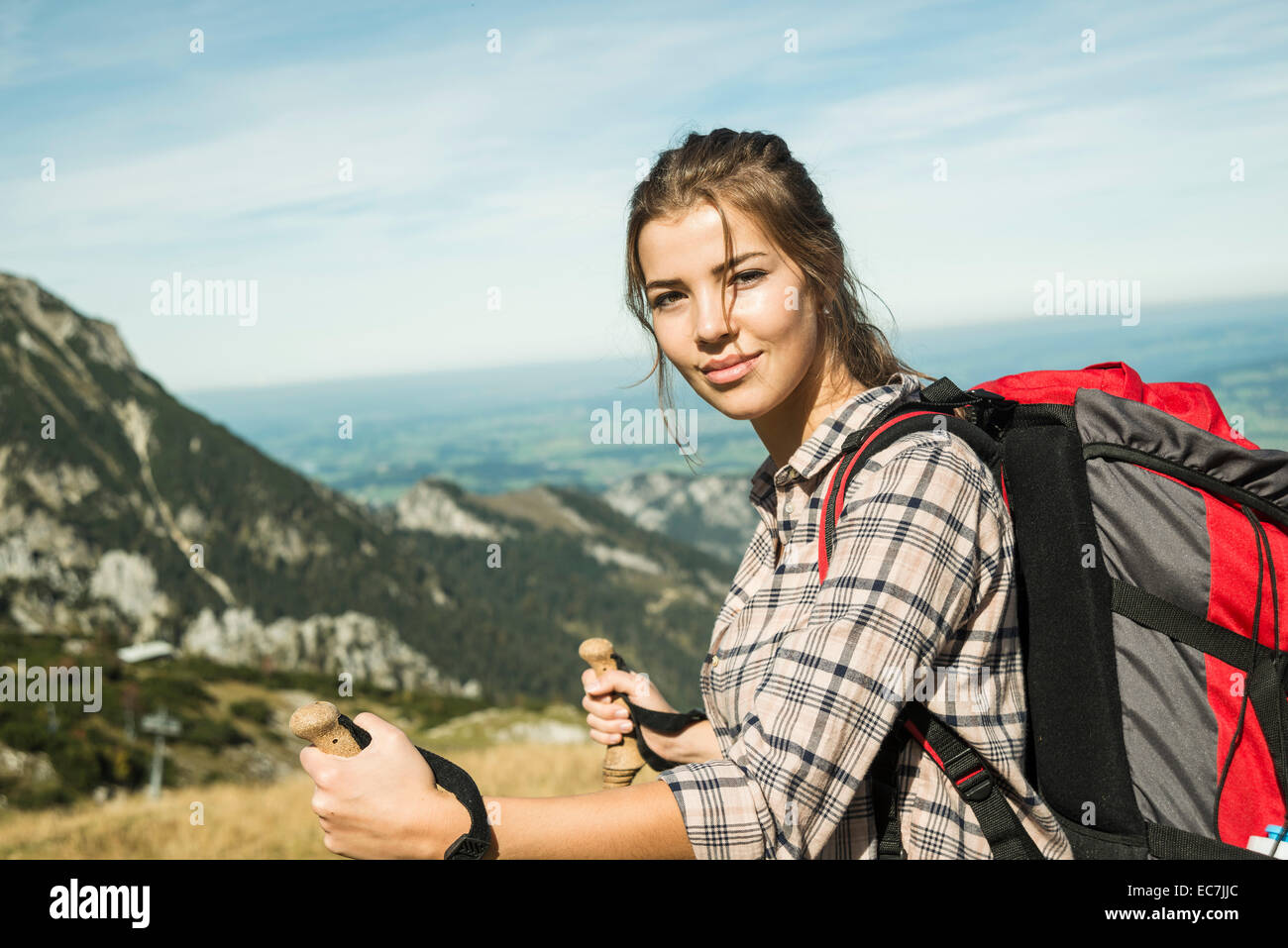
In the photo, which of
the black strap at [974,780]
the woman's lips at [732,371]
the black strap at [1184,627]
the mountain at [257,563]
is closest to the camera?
the black strap at [974,780]

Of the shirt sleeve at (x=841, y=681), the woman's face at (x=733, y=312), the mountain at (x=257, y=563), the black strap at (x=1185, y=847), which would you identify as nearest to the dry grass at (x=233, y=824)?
the woman's face at (x=733, y=312)

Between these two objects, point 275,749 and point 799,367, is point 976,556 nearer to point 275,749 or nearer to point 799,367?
point 799,367

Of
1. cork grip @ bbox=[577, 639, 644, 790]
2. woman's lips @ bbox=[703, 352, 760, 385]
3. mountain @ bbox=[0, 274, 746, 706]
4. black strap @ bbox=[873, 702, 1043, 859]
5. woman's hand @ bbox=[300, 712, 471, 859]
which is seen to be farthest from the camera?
mountain @ bbox=[0, 274, 746, 706]

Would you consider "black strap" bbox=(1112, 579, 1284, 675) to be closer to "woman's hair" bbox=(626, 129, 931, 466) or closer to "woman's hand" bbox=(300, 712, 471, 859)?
"woman's hair" bbox=(626, 129, 931, 466)

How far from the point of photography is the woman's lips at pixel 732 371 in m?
2.75

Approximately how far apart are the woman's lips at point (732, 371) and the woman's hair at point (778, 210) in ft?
0.48

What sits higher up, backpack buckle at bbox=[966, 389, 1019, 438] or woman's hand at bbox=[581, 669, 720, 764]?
backpack buckle at bbox=[966, 389, 1019, 438]

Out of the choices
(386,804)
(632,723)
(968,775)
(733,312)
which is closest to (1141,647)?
(968,775)

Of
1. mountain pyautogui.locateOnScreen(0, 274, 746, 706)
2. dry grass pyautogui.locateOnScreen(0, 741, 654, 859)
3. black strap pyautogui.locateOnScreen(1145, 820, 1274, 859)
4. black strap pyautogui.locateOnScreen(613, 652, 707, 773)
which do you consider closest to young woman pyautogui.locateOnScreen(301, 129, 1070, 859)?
black strap pyautogui.locateOnScreen(1145, 820, 1274, 859)

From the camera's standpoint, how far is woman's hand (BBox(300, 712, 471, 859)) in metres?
1.90

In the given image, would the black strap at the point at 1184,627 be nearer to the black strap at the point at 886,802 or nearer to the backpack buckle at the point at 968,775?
the backpack buckle at the point at 968,775

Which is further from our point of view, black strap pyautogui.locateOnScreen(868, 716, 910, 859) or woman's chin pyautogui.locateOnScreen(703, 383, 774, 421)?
woman's chin pyautogui.locateOnScreen(703, 383, 774, 421)
